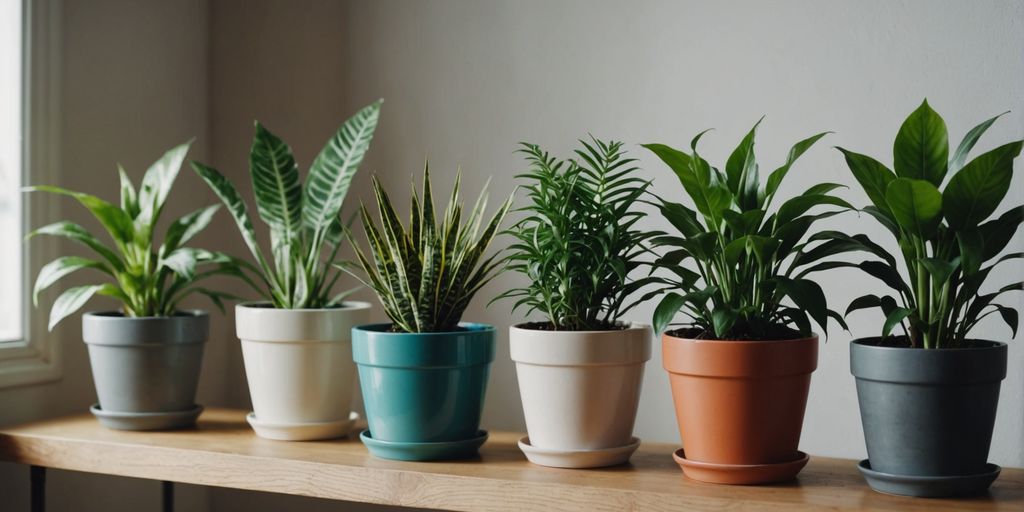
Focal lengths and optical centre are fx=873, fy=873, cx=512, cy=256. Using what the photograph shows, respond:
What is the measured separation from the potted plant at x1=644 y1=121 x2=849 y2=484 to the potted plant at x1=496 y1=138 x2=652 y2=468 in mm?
77

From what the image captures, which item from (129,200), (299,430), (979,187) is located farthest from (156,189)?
(979,187)

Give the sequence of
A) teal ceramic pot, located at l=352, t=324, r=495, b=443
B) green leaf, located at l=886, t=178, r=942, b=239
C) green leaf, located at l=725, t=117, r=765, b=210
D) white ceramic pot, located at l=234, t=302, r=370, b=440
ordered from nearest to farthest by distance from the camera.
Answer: green leaf, located at l=886, t=178, r=942, b=239, green leaf, located at l=725, t=117, r=765, b=210, teal ceramic pot, located at l=352, t=324, r=495, b=443, white ceramic pot, located at l=234, t=302, r=370, b=440

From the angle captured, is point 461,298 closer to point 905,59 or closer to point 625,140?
point 625,140

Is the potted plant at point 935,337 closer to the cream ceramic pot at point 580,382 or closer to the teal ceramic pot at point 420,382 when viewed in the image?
the cream ceramic pot at point 580,382

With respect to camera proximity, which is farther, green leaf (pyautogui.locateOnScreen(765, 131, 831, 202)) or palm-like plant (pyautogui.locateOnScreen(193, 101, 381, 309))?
palm-like plant (pyautogui.locateOnScreen(193, 101, 381, 309))

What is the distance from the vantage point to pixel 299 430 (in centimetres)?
131

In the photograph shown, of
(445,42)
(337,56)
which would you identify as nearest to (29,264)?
(337,56)

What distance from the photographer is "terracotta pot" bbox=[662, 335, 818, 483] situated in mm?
996

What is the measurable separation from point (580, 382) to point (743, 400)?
201mm

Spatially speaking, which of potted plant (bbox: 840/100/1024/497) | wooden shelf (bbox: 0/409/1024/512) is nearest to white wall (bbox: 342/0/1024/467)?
wooden shelf (bbox: 0/409/1024/512)

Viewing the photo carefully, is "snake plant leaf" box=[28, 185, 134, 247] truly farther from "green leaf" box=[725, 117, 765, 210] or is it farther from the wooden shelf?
"green leaf" box=[725, 117, 765, 210]

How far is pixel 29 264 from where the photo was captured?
152 centimetres

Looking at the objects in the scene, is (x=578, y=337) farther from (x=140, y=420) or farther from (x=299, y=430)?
(x=140, y=420)

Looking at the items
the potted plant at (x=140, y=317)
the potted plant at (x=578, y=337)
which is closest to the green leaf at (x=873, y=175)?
the potted plant at (x=578, y=337)
